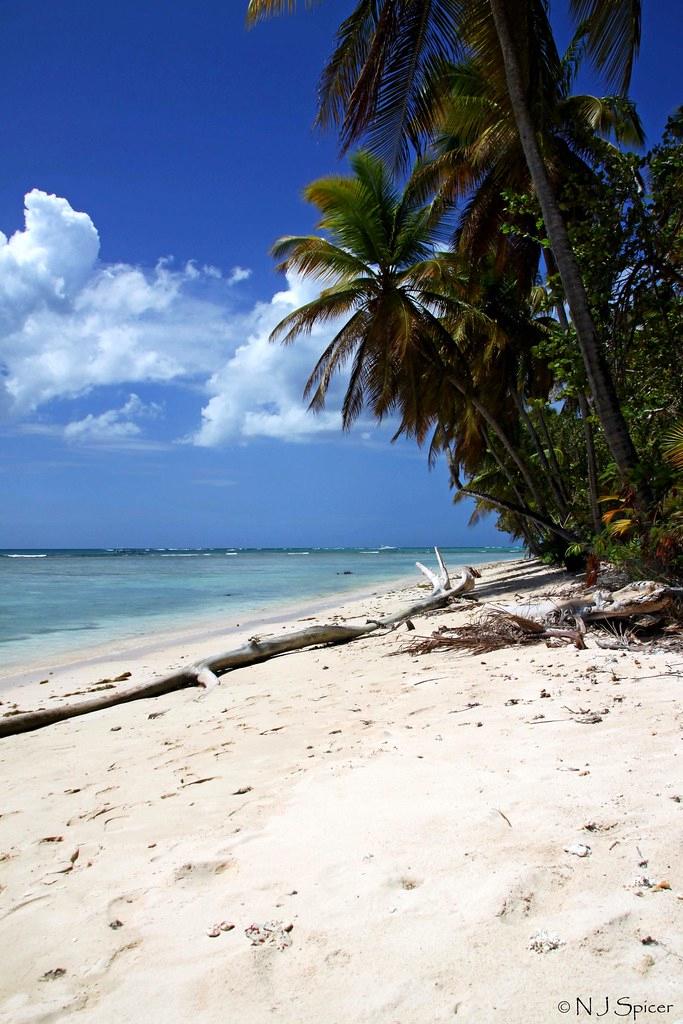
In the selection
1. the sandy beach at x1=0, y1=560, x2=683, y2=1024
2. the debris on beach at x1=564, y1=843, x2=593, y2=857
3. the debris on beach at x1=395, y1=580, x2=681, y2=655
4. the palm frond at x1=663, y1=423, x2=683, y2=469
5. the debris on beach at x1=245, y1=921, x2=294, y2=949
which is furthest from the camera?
the palm frond at x1=663, y1=423, x2=683, y2=469

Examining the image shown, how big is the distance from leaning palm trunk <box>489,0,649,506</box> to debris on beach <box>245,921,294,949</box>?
6.32 meters

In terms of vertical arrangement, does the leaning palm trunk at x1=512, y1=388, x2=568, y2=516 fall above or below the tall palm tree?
below

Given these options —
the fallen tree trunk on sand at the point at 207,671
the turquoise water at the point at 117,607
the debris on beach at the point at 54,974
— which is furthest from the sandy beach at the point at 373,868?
the turquoise water at the point at 117,607

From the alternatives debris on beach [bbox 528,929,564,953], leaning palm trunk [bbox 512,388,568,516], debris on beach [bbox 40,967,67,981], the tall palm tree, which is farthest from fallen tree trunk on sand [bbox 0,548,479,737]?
leaning palm trunk [bbox 512,388,568,516]

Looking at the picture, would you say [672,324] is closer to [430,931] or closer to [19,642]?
[430,931]

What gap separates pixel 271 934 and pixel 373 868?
17.8 inches

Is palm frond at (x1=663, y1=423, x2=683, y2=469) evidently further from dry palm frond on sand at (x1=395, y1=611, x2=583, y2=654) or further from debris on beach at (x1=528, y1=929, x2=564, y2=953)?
debris on beach at (x1=528, y1=929, x2=564, y2=953)

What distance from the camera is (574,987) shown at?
66.1 inches

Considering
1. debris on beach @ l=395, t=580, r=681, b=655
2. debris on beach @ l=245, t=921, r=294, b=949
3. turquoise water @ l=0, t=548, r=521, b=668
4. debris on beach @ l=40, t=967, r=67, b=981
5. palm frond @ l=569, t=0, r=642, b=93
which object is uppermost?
palm frond @ l=569, t=0, r=642, b=93

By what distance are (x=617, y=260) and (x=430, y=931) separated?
27.3 feet

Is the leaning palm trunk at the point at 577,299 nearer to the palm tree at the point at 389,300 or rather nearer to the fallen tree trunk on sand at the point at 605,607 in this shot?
the fallen tree trunk on sand at the point at 605,607

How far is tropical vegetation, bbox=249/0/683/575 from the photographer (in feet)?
25.4

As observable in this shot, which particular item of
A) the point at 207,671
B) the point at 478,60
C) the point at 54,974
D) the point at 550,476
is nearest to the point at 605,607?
the point at 207,671

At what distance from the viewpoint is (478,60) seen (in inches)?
383
